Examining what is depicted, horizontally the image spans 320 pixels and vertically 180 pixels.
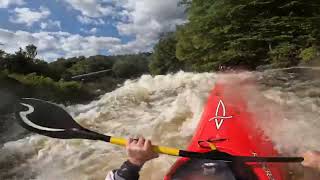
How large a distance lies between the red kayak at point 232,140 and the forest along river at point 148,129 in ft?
1.00

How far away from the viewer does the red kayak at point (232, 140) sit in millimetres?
2182

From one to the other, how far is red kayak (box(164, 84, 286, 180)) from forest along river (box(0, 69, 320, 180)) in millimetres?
306

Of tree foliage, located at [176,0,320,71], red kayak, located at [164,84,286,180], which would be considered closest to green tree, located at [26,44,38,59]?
tree foliage, located at [176,0,320,71]

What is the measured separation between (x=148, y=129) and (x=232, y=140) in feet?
9.24

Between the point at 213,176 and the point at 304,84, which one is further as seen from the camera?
the point at 304,84

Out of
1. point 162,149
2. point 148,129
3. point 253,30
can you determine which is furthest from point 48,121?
point 253,30

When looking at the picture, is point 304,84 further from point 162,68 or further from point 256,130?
point 162,68

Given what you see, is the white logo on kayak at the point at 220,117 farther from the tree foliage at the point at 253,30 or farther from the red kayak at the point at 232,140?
the tree foliage at the point at 253,30

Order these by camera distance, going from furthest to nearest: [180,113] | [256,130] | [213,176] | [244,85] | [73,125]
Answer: [244,85], [180,113], [256,130], [73,125], [213,176]

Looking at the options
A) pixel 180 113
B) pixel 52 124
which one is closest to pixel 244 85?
pixel 180 113

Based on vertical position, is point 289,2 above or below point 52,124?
above

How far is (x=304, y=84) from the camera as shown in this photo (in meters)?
8.29

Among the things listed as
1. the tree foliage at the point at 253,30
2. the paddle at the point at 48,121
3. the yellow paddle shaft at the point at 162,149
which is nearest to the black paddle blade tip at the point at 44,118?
the paddle at the point at 48,121

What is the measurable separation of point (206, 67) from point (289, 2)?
3556 millimetres
